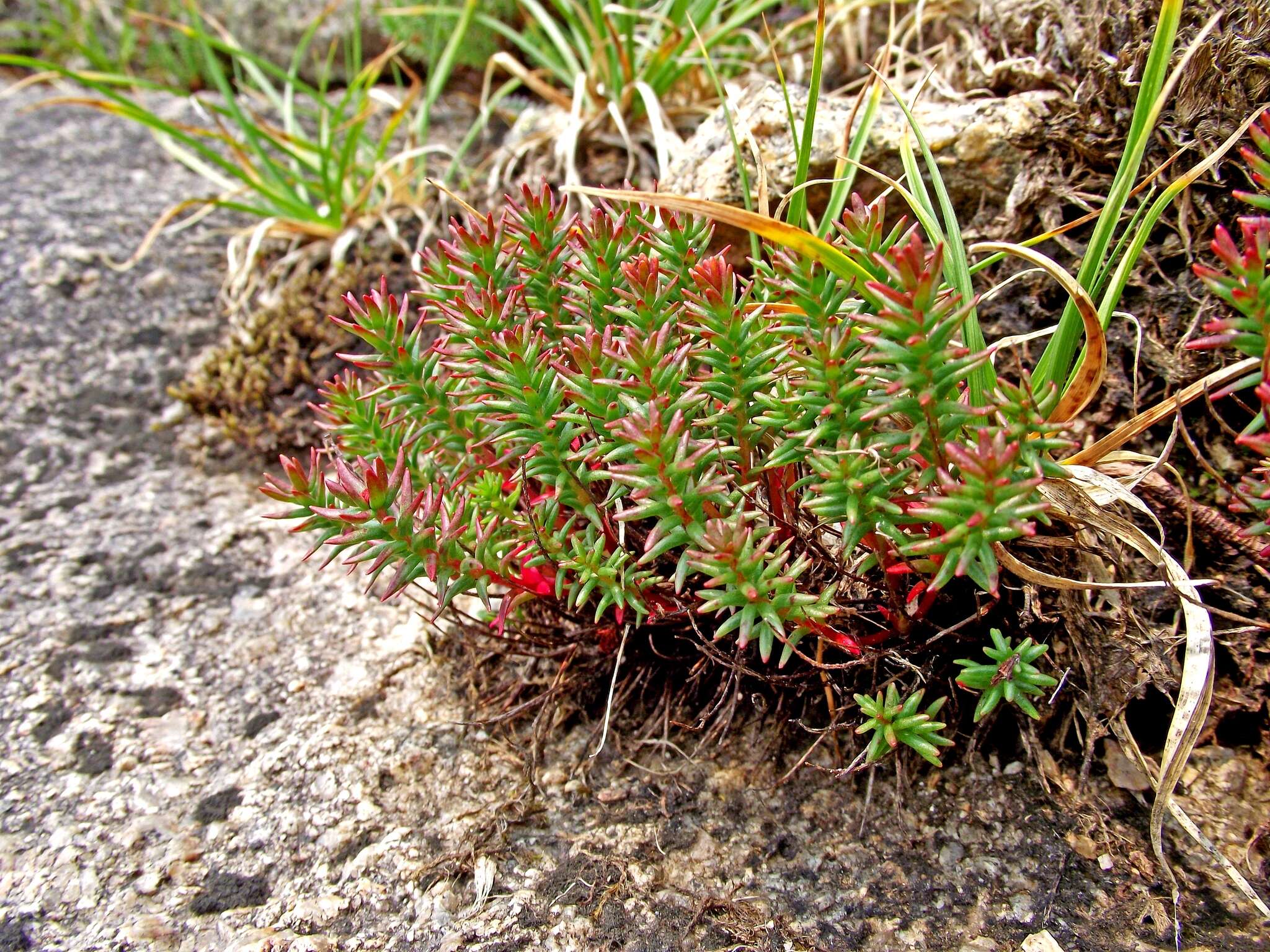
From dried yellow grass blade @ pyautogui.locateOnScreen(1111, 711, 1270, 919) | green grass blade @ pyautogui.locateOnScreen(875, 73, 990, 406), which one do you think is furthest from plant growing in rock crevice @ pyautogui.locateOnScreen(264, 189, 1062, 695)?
dried yellow grass blade @ pyautogui.locateOnScreen(1111, 711, 1270, 919)

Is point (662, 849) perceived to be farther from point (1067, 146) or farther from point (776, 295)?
point (1067, 146)

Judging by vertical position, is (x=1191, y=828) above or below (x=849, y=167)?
below

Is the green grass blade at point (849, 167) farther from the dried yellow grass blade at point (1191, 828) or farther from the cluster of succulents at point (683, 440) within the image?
the dried yellow grass blade at point (1191, 828)

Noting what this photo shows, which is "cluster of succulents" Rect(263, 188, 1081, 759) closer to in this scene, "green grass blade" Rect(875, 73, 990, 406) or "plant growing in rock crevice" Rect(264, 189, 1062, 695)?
"plant growing in rock crevice" Rect(264, 189, 1062, 695)

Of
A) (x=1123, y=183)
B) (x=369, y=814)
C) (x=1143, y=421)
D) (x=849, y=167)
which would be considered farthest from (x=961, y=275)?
(x=369, y=814)

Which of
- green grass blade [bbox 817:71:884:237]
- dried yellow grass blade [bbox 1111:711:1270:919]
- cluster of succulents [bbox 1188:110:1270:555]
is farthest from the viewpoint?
green grass blade [bbox 817:71:884:237]

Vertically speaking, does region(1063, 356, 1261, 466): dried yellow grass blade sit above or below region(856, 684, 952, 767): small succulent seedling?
above

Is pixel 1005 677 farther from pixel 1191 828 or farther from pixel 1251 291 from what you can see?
pixel 1251 291

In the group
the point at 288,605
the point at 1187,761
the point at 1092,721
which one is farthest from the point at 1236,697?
the point at 288,605
